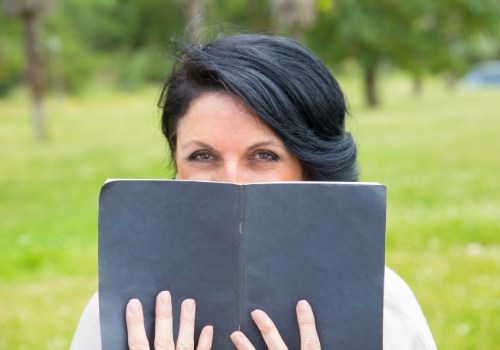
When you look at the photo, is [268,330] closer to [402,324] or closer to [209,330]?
[209,330]

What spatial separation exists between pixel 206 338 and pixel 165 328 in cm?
8

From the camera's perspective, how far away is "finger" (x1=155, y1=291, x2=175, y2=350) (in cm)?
148

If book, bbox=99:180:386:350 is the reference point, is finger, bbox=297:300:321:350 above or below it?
below

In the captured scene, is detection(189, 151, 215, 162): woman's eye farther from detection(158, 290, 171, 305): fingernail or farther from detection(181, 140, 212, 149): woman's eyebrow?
detection(158, 290, 171, 305): fingernail

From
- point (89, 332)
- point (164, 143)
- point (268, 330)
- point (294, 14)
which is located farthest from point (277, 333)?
point (294, 14)

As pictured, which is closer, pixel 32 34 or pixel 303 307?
pixel 303 307

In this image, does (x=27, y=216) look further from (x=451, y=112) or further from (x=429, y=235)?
(x=451, y=112)

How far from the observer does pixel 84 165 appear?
51.4ft

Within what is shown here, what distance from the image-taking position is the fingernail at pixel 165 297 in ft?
4.90

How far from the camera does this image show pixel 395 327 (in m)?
1.79

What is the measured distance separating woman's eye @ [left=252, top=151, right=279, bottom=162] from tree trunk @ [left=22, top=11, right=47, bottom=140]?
58.8 feet

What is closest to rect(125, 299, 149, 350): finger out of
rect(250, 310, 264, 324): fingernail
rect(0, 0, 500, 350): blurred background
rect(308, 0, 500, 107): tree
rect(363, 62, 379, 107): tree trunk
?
rect(250, 310, 264, 324): fingernail

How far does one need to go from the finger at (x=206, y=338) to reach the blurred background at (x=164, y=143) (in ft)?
3.30

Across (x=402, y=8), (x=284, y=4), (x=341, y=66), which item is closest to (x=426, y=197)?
(x=284, y=4)
